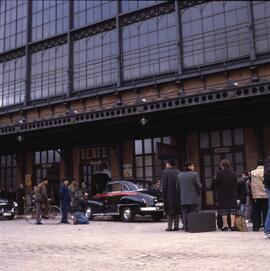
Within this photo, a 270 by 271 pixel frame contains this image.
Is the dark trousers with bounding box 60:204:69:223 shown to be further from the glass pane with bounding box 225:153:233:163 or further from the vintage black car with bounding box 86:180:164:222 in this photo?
the glass pane with bounding box 225:153:233:163

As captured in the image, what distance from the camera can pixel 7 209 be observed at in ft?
69.1

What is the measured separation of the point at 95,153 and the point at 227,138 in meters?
8.04

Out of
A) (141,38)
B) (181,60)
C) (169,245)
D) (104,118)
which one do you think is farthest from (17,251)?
(141,38)

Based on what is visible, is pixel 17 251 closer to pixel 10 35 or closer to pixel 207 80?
pixel 207 80

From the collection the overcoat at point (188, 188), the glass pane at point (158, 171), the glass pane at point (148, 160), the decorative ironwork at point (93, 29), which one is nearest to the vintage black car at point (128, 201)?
the overcoat at point (188, 188)

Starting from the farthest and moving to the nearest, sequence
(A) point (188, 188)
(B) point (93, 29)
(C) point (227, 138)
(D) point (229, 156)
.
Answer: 1. (B) point (93, 29)
2. (C) point (227, 138)
3. (D) point (229, 156)
4. (A) point (188, 188)

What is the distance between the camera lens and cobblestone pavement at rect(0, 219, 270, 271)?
6660mm

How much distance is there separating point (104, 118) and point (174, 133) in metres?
3.78

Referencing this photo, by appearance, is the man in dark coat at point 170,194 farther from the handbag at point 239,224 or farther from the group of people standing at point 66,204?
the group of people standing at point 66,204

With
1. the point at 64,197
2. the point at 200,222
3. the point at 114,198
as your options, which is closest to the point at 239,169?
the point at 114,198

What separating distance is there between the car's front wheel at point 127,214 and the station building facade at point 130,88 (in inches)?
106

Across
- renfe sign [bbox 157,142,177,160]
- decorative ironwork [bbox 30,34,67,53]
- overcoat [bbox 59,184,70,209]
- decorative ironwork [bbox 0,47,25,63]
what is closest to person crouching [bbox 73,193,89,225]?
overcoat [bbox 59,184,70,209]

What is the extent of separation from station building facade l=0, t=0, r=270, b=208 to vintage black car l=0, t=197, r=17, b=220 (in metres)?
4.48

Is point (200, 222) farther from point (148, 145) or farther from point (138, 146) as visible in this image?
point (138, 146)
